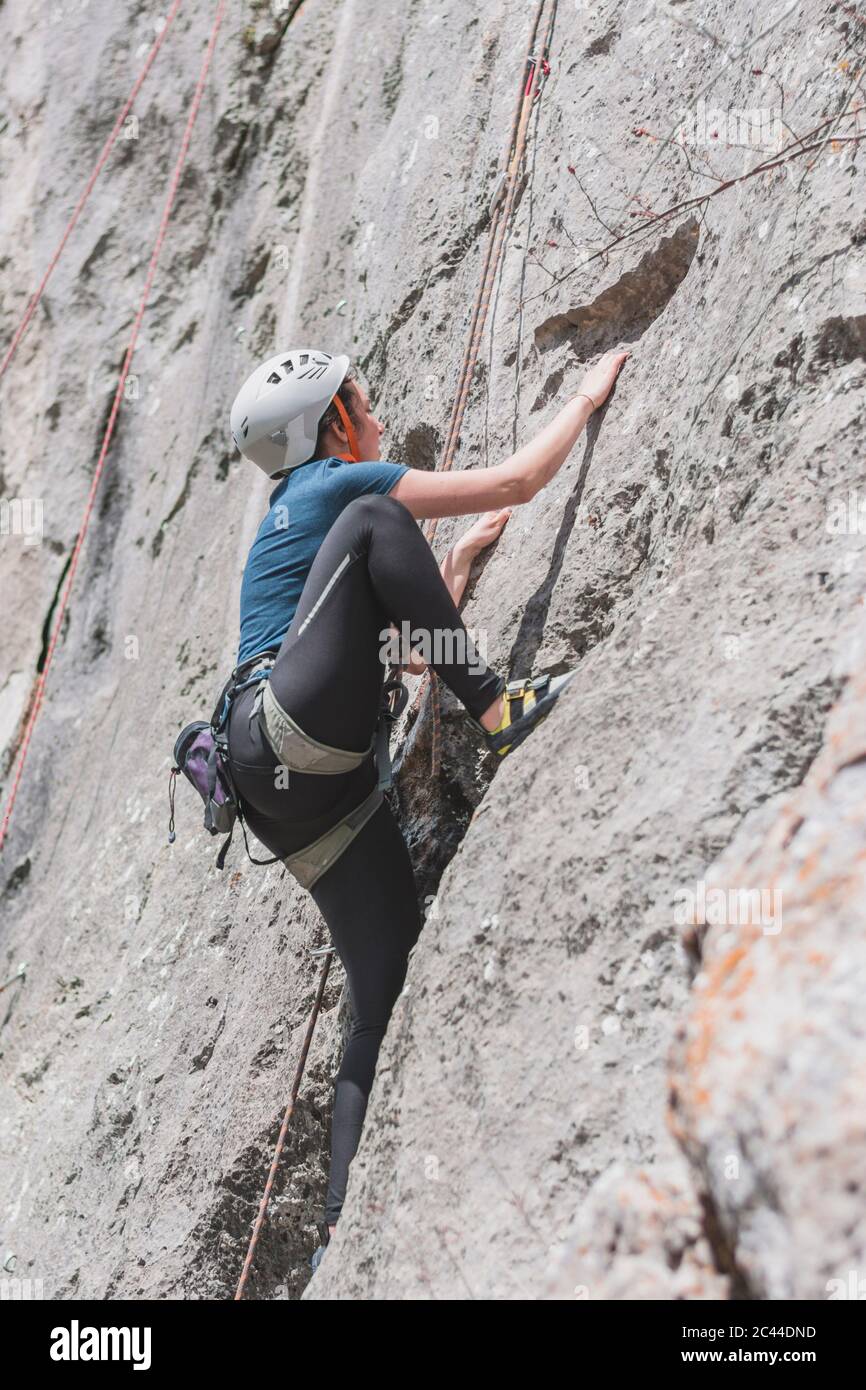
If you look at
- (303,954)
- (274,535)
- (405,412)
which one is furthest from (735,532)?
(405,412)

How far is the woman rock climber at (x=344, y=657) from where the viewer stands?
11.6ft

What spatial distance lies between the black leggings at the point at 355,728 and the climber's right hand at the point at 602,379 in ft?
2.83

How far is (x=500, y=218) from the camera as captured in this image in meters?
5.14

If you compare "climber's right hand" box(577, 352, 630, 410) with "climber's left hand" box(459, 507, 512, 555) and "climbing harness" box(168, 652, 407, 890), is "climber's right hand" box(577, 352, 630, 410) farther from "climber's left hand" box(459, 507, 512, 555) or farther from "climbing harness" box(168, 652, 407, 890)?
"climbing harness" box(168, 652, 407, 890)

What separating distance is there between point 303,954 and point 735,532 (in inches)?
83.1

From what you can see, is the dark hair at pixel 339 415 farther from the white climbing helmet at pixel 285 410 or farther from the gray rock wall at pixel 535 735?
the gray rock wall at pixel 535 735

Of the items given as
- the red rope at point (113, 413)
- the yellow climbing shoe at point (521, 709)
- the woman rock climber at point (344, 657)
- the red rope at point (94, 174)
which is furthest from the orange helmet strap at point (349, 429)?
the red rope at point (94, 174)

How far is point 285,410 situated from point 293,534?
1.36 feet

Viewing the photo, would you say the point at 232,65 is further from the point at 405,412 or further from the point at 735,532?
the point at 735,532

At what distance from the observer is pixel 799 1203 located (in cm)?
196

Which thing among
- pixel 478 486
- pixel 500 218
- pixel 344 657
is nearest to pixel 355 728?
pixel 344 657

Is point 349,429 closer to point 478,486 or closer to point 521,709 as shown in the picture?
point 478,486

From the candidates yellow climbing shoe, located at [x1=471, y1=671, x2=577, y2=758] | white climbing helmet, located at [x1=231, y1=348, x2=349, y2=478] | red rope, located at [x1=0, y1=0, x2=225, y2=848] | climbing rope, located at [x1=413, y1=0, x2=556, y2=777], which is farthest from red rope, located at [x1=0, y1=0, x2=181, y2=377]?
yellow climbing shoe, located at [x1=471, y1=671, x2=577, y2=758]
